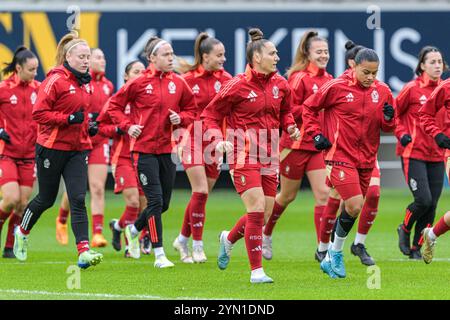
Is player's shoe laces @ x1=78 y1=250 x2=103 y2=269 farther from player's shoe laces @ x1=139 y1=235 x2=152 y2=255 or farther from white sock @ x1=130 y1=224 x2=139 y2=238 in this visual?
player's shoe laces @ x1=139 y1=235 x2=152 y2=255

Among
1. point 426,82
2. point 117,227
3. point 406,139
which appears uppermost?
point 426,82

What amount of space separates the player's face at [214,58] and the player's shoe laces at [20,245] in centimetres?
284

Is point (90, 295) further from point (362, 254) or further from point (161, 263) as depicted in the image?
point (362, 254)

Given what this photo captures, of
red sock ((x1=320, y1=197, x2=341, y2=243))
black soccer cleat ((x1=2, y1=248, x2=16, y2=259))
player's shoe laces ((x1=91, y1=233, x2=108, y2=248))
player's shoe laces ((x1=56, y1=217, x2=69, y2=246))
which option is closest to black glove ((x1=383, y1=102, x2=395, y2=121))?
red sock ((x1=320, y1=197, x2=341, y2=243))

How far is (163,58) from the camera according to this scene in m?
12.7

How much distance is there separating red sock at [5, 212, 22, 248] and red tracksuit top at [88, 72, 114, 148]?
1.73m

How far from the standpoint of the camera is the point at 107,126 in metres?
15.0

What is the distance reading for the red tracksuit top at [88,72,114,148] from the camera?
15817mm

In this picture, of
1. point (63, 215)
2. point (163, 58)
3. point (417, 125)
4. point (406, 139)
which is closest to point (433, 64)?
point (417, 125)

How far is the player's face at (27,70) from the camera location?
46.3 ft

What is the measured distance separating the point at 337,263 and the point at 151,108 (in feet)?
8.79

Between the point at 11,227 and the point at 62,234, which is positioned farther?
the point at 62,234

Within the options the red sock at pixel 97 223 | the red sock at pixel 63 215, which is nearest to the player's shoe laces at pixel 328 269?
the red sock at pixel 97 223

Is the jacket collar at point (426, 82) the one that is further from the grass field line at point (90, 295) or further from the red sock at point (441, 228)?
the grass field line at point (90, 295)
